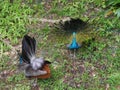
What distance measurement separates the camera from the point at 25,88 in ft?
15.4

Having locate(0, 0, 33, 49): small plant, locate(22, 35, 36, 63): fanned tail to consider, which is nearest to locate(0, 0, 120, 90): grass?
locate(0, 0, 33, 49): small plant

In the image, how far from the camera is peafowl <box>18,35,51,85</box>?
4.50 metres

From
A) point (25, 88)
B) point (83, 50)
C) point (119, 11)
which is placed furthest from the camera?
point (119, 11)

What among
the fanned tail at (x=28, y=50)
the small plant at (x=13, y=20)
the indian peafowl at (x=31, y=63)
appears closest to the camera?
the indian peafowl at (x=31, y=63)

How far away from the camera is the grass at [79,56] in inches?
186

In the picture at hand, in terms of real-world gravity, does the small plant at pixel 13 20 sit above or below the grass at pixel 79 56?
above

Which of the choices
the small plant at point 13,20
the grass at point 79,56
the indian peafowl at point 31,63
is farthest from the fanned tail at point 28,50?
the small plant at point 13,20

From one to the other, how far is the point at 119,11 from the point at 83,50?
908mm

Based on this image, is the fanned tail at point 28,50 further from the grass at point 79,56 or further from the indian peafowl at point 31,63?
the grass at point 79,56

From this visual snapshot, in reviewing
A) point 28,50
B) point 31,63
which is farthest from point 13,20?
point 31,63

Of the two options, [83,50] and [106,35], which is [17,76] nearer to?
[83,50]

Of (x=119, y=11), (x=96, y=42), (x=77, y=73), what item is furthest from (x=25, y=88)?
(x=119, y=11)

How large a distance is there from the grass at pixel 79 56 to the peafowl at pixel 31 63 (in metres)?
0.22

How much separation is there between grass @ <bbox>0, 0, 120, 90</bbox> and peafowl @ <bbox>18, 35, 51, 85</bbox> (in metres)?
0.22
